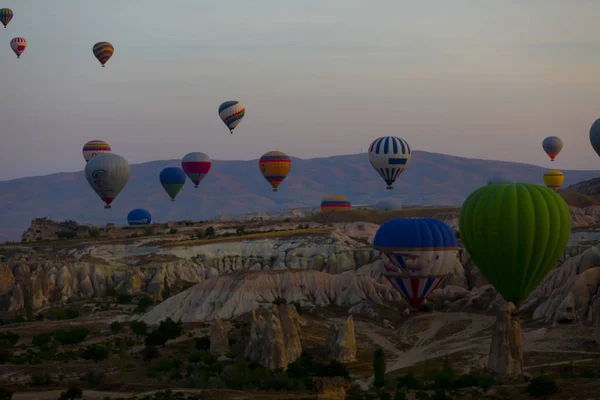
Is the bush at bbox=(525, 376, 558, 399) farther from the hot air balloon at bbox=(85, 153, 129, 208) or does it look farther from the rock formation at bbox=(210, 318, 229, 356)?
the hot air balloon at bbox=(85, 153, 129, 208)

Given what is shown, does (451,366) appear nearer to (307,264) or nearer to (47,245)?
(307,264)

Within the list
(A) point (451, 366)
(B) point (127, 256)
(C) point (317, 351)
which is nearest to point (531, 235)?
(A) point (451, 366)

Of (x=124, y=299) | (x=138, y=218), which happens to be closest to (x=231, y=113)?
(x=138, y=218)

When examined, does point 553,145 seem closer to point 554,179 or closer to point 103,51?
point 554,179

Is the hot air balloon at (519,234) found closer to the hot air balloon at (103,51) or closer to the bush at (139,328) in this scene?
the bush at (139,328)

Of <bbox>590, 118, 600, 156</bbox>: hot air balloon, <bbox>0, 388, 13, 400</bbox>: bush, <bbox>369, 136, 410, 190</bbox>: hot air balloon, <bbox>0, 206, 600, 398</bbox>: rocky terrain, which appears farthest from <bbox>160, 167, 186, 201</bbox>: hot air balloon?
<bbox>0, 388, 13, 400</bbox>: bush
